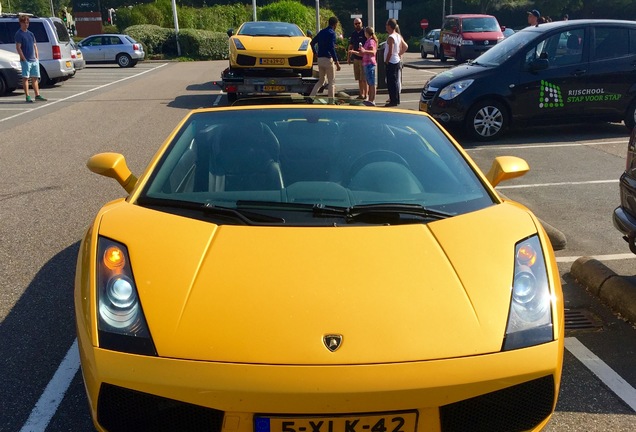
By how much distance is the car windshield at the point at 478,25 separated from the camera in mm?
24141

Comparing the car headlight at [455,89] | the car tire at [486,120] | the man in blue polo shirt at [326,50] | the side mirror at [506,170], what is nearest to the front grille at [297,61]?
the man in blue polo shirt at [326,50]

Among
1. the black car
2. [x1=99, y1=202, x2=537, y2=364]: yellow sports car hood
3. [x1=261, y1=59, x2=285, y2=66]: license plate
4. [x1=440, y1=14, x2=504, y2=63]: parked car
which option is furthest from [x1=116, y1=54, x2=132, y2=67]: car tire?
[x1=99, y1=202, x2=537, y2=364]: yellow sports car hood

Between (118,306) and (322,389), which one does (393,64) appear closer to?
(118,306)

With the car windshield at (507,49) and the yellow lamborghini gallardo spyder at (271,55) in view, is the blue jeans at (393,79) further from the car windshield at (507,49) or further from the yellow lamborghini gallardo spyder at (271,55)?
the car windshield at (507,49)

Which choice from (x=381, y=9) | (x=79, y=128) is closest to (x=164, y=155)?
(x=79, y=128)

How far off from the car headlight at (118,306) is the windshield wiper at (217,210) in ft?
1.28

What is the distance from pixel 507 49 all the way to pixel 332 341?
924 centimetres

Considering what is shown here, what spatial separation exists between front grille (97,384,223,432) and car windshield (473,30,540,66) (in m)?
9.09

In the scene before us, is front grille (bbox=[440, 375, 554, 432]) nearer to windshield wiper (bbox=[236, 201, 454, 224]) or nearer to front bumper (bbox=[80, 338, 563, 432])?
front bumper (bbox=[80, 338, 563, 432])

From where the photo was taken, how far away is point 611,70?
9.94 meters

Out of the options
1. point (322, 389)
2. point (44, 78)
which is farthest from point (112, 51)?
point (322, 389)

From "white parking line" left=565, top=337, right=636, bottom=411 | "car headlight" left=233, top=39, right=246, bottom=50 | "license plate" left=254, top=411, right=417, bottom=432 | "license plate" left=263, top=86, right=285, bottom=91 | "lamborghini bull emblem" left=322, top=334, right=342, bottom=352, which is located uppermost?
"car headlight" left=233, top=39, right=246, bottom=50

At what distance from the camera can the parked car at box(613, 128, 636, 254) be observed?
13.8ft

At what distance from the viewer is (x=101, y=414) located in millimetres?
2160
